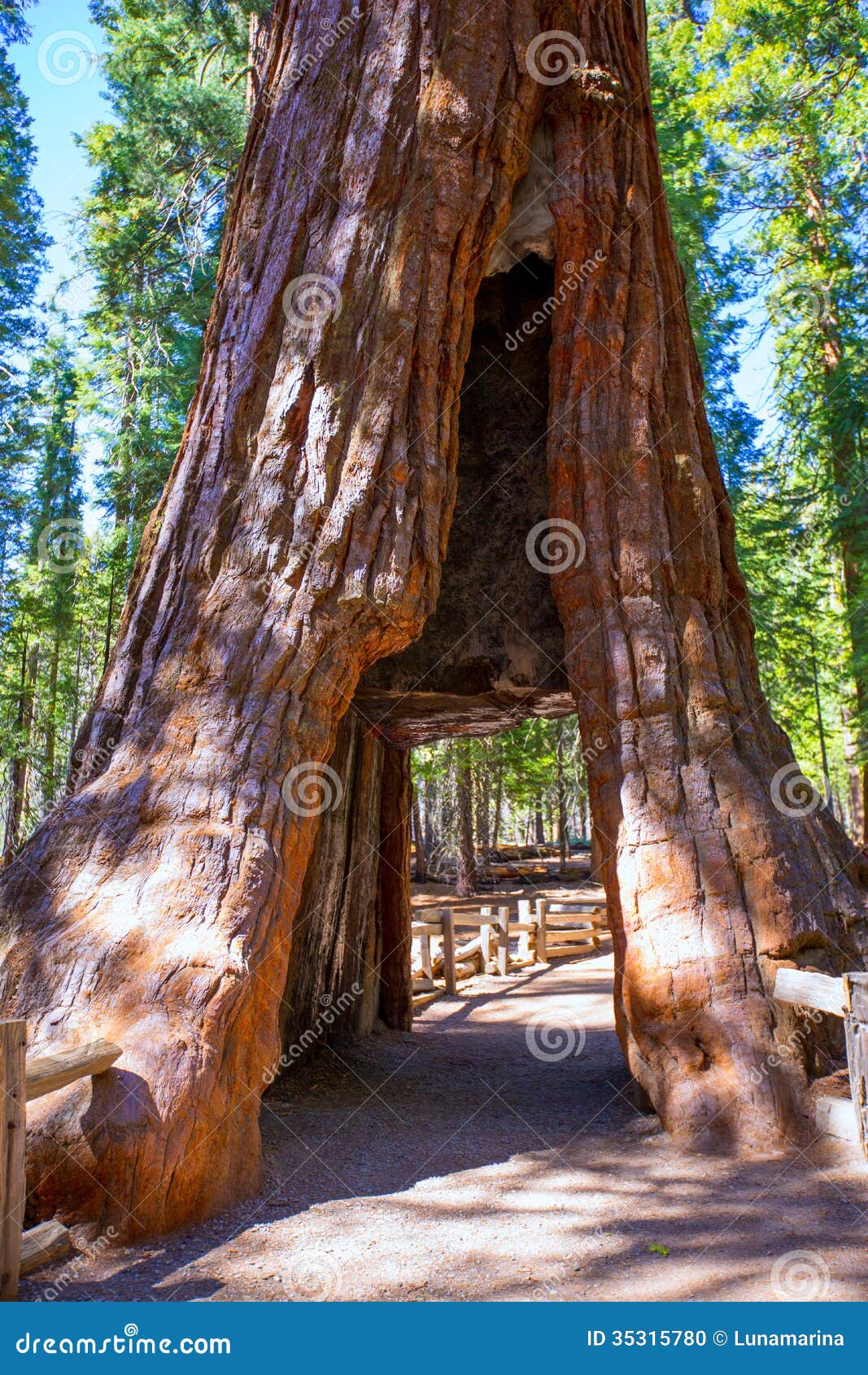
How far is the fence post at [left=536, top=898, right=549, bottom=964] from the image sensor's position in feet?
52.5

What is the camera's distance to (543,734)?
78.5 ft

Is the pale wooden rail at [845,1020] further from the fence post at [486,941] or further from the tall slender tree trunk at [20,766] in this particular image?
the tall slender tree trunk at [20,766]

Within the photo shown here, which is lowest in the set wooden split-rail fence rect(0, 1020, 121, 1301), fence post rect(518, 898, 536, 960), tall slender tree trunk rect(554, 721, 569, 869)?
fence post rect(518, 898, 536, 960)

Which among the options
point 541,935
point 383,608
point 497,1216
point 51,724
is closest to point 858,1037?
point 497,1216

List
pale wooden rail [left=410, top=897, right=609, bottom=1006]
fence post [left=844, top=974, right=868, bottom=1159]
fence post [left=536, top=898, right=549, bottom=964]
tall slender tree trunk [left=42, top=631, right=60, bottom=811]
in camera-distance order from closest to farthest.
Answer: fence post [left=844, top=974, right=868, bottom=1159] → pale wooden rail [left=410, top=897, right=609, bottom=1006] → fence post [left=536, top=898, right=549, bottom=964] → tall slender tree trunk [left=42, top=631, right=60, bottom=811]

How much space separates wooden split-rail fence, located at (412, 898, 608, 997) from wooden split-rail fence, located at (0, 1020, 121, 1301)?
28.9 ft

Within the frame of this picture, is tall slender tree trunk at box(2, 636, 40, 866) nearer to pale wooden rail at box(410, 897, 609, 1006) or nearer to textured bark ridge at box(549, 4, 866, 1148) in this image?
pale wooden rail at box(410, 897, 609, 1006)

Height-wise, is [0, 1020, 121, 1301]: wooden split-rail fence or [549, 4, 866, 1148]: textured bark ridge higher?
[549, 4, 866, 1148]: textured bark ridge

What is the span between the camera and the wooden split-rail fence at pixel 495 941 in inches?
522

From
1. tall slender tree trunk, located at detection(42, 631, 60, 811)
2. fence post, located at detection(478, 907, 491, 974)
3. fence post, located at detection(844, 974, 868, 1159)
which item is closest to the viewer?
fence post, located at detection(844, 974, 868, 1159)

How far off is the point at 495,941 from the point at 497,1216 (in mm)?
10625

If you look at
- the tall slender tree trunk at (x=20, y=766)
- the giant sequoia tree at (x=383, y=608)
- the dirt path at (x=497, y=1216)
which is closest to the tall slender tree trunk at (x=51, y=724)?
the tall slender tree trunk at (x=20, y=766)

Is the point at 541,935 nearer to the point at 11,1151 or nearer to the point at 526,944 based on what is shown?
the point at 526,944

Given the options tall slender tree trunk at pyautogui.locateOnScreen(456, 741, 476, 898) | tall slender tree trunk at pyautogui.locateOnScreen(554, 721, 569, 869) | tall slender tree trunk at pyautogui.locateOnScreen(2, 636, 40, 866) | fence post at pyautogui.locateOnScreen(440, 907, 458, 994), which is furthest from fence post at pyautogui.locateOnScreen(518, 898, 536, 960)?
tall slender tree trunk at pyautogui.locateOnScreen(2, 636, 40, 866)
